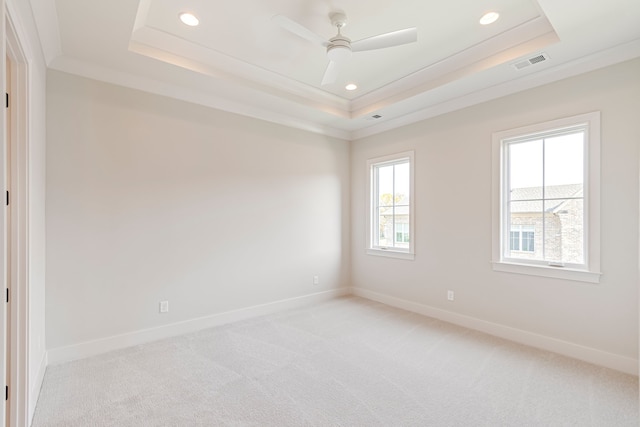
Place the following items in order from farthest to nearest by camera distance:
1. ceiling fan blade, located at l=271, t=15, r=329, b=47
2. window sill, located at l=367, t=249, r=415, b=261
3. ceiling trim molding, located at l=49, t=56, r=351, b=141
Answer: window sill, located at l=367, t=249, r=415, b=261
ceiling trim molding, located at l=49, t=56, r=351, b=141
ceiling fan blade, located at l=271, t=15, r=329, b=47

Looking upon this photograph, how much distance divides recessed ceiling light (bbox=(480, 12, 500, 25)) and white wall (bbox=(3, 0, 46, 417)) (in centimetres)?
324

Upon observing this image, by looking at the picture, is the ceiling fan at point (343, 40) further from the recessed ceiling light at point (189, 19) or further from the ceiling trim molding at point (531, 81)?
the ceiling trim molding at point (531, 81)

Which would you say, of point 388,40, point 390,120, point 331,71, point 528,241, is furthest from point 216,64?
point 528,241

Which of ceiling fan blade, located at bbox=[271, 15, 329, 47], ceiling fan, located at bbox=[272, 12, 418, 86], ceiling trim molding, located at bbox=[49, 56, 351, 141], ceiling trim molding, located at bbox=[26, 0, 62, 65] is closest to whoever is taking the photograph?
ceiling trim molding, located at bbox=[26, 0, 62, 65]

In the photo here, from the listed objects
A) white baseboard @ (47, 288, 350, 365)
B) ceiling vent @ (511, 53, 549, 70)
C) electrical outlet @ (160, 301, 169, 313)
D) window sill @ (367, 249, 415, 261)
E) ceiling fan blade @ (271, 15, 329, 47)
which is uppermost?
ceiling vent @ (511, 53, 549, 70)

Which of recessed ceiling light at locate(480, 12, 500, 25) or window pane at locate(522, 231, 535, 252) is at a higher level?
recessed ceiling light at locate(480, 12, 500, 25)

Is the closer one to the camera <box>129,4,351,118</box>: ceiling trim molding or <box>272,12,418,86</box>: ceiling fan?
<box>272,12,418,86</box>: ceiling fan

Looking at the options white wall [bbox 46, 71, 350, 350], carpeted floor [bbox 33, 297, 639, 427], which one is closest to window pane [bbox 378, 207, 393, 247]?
white wall [bbox 46, 71, 350, 350]

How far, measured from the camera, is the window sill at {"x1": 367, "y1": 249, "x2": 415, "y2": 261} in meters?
4.50

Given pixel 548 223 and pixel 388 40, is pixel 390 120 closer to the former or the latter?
pixel 388 40

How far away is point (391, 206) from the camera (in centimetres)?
495

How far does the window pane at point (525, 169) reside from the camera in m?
3.38

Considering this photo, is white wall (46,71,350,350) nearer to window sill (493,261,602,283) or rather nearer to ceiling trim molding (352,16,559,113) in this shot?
ceiling trim molding (352,16,559,113)

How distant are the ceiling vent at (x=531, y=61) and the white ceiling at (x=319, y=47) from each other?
0.17ft
